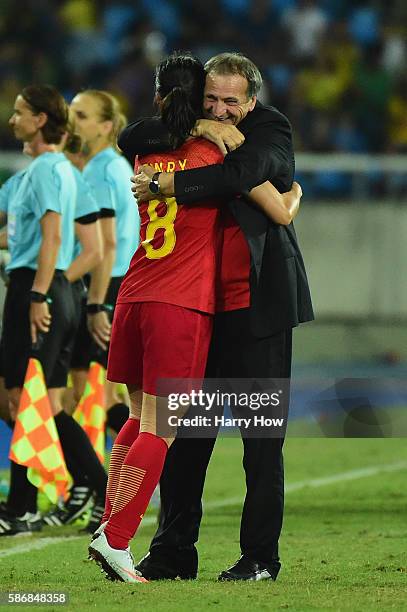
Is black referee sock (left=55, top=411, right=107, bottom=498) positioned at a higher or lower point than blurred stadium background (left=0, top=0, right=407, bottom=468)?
lower

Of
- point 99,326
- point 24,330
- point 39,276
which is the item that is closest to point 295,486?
point 99,326

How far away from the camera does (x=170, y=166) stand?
545 cm

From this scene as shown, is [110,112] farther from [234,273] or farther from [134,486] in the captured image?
[134,486]

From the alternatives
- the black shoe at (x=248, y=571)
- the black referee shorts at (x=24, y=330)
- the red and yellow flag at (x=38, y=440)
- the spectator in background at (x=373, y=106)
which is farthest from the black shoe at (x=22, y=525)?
the spectator in background at (x=373, y=106)

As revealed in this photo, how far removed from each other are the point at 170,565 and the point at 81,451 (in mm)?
2102

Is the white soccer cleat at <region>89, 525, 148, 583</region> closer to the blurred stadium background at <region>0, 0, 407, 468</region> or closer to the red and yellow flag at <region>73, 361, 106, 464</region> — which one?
the red and yellow flag at <region>73, 361, 106, 464</region>

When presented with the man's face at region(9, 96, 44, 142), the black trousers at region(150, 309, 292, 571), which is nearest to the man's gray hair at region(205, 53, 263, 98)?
the black trousers at region(150, 309, 292, 571)

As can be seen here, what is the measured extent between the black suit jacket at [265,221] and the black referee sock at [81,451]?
2439 mm

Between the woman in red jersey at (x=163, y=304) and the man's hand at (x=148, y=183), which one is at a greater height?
the man's hand at (x=148, y=183)

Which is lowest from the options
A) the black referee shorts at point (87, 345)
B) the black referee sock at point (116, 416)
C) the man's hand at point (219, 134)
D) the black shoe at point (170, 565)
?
the black shoe at point (170, 565)

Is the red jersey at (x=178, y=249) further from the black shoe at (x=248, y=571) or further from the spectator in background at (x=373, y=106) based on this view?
the spectator in background at (x=373, y=106)

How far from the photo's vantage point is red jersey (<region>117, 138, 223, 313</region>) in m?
5.36

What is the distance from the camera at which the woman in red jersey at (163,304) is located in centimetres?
531

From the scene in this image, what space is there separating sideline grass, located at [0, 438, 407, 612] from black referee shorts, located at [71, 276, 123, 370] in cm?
113
